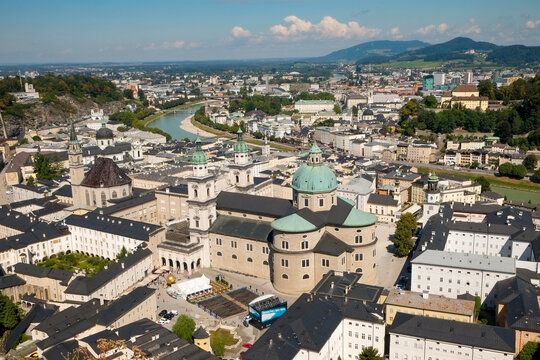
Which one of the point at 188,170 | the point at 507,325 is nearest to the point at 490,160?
the point at 188,170

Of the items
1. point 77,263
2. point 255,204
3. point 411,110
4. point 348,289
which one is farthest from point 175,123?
point 348,289

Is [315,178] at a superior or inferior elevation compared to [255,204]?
superior

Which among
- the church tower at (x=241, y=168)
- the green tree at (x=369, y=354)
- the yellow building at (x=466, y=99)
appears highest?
the yellow building at (x=466, y=99)

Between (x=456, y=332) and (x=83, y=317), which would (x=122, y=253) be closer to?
(x=83, y=317)

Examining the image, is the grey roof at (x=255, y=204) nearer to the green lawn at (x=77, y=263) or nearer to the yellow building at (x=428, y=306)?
the green lawn at (x=77, y=263)

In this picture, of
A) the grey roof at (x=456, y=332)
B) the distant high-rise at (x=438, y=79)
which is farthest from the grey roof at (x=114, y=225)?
the distant high-rise at (x=438, y=79)

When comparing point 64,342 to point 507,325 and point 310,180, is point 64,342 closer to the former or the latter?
point 310,180
